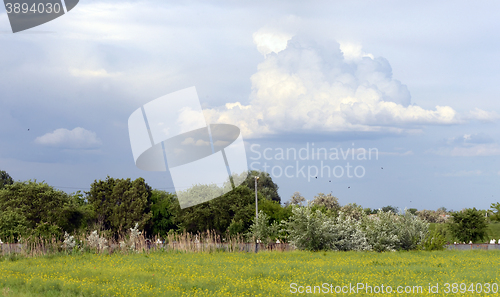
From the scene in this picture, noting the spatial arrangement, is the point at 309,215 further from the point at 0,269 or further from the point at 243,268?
the point at 0,269

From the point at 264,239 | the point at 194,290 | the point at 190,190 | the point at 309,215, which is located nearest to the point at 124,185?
the point at 190,190

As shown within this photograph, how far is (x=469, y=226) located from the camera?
150 ft

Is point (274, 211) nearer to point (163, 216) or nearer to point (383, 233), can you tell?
point (163, 216)

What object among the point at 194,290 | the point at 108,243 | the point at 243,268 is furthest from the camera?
the point at 108,243

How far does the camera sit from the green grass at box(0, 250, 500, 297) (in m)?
13.9

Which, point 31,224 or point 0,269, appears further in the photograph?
point 31,224

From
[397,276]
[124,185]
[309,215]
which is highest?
[124,185]

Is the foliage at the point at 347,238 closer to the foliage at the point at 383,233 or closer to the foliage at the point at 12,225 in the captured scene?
the foliage at the point at 383,233

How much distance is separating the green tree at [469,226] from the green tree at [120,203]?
3311cm

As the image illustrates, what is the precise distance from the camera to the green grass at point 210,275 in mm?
13941

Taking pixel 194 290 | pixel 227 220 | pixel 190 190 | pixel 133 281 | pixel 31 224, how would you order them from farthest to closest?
pixel 190 190
pixel 227 220
pixel 31 224
pixel 133 281
pixel 194 290

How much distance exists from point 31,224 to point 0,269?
90.7 feet

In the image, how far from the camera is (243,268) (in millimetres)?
18031

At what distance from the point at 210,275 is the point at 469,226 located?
124 ft
